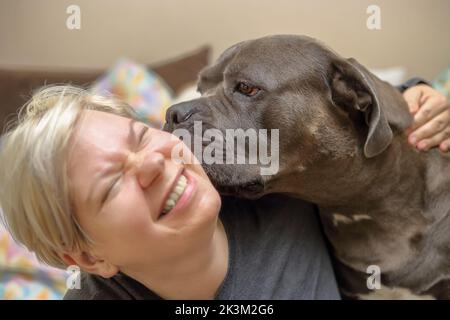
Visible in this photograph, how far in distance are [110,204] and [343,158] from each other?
0.59 meters

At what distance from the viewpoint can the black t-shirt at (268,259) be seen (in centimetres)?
121

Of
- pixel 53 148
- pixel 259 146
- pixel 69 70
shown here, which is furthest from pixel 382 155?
pixel 69 70

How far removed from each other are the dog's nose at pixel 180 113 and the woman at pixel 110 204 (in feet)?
0.20

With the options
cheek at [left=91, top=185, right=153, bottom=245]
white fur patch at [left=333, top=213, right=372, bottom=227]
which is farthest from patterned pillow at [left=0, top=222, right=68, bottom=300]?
white fur patch at [left=333, top=213, right=372, bottom=227]

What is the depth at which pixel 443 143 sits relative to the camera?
136cm

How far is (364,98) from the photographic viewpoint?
1.15 meters

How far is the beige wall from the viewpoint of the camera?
148 centimetres

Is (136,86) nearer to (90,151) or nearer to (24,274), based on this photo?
(24,274)

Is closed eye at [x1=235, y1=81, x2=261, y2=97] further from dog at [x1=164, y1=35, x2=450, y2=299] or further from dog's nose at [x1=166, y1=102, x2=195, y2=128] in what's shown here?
dog's nose at [x1=166, y1=102, x2=195, y2=128]

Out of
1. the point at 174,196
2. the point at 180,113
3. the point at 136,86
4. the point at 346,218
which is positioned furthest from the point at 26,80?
the point at 346,218

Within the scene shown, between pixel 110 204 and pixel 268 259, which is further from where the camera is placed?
pixel 268 259

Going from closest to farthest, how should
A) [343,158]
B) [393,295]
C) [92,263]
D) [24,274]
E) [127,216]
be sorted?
1. [127,216]
2. [92,263]
3. [343,158]
4. [393,295]
5. [24,274]

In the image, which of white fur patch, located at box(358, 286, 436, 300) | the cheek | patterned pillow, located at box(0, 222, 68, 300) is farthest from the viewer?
patterned pillow, located at box(0, 222, 68, 300)

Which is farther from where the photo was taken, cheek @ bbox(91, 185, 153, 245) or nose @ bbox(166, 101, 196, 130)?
nose @ bbox(166, 101, 196, 130)
